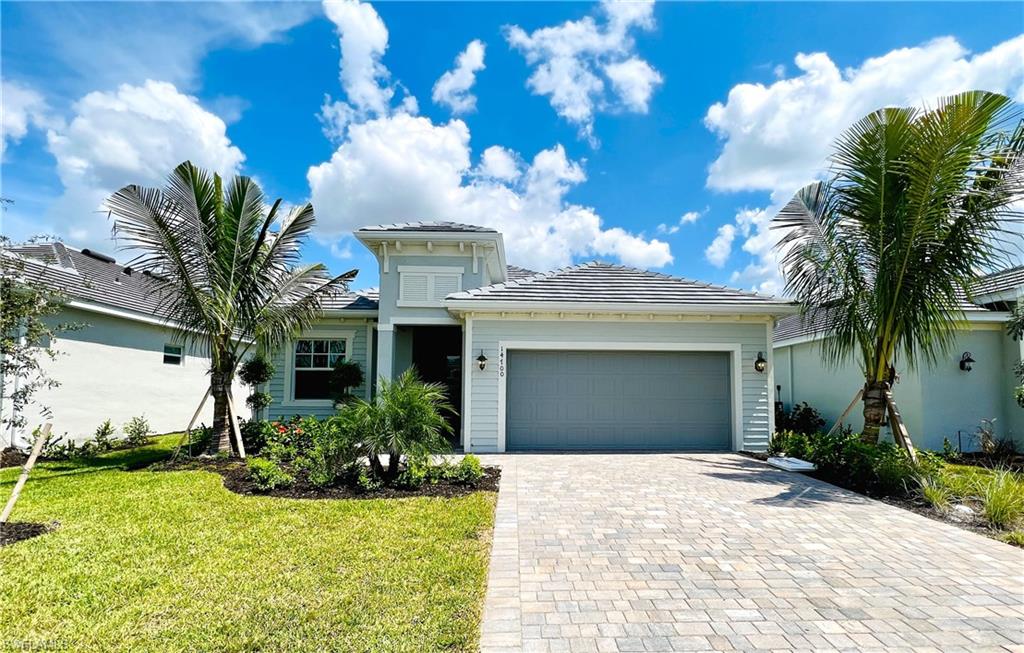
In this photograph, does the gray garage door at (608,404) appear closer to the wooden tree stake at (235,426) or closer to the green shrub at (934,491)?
the green shrub at (934,491)

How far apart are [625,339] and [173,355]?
12.6 metres

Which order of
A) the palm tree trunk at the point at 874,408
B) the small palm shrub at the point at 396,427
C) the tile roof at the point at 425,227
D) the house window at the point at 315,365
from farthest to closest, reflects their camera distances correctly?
1. the house window at the point at 315,365
2. the tile roof at the point at 425,227
3. the palm tree trunk at the point at 874,408
4. the small palm shrub at the point at 396,427

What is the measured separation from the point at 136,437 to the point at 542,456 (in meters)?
9.90

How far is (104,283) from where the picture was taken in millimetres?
12438

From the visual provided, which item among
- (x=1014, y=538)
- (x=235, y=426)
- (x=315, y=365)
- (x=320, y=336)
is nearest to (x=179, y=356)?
(x=315, y=365)

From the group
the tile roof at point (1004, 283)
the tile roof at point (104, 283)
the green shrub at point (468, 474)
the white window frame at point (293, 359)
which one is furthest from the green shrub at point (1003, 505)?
the white window frame at point (293, 359)

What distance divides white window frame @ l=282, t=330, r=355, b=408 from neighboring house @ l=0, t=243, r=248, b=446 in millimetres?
1924

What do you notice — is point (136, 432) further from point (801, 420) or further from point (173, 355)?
point (801, 420)

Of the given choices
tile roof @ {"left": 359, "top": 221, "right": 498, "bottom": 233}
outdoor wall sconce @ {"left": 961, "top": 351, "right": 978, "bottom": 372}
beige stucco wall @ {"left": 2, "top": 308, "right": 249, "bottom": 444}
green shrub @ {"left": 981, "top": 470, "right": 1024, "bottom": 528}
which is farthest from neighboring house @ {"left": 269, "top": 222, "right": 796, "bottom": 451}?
beige stucco wall @ {"left": 2, "top": 308, "right": 249, "bottom": 444}

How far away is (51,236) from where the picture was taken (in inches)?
267

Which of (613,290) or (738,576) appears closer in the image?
(738,576)

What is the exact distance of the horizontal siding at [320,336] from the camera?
41.2 ft

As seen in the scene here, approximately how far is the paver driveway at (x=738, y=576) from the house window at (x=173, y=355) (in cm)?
1178

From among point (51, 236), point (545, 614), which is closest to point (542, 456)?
point (545, 614)
